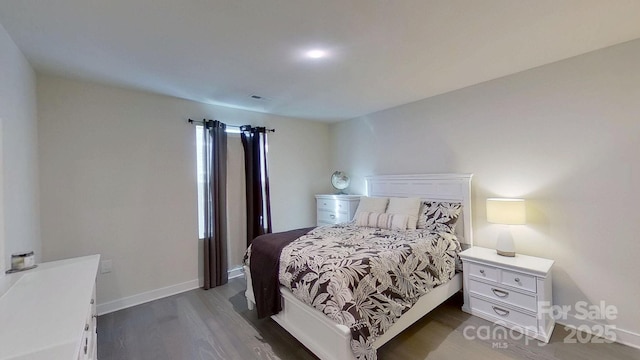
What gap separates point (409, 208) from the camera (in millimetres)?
3016

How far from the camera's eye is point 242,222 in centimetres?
369

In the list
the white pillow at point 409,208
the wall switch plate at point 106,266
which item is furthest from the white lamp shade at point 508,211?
the wall switch plate at point 106,266

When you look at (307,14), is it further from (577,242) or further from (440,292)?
(577,242)

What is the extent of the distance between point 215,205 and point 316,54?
222 centimetres

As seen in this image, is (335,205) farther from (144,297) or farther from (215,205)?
(144,297)

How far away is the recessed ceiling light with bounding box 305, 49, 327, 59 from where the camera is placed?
2041 millimetres

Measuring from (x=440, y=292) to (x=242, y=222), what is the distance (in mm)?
2616

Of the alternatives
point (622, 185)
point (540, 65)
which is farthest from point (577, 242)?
point (540, 65)

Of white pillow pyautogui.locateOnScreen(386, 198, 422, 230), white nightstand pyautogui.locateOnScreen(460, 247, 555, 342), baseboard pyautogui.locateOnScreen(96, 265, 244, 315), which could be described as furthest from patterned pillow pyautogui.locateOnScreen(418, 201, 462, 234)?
baseboard pyautogui.locateOnScreen(96, 265, 244, 315)

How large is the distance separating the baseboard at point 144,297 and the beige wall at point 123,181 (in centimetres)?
4

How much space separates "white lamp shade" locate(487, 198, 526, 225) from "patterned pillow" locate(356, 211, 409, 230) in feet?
2.78

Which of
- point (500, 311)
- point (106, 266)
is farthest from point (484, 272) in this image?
point (106, 266)

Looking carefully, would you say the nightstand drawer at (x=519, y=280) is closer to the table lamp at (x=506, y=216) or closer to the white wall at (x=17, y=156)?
the table lamp at (x=506, y=216)

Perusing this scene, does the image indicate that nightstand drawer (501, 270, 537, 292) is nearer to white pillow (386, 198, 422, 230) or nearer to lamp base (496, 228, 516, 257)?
lamp base (496, 228, 516, 257)
